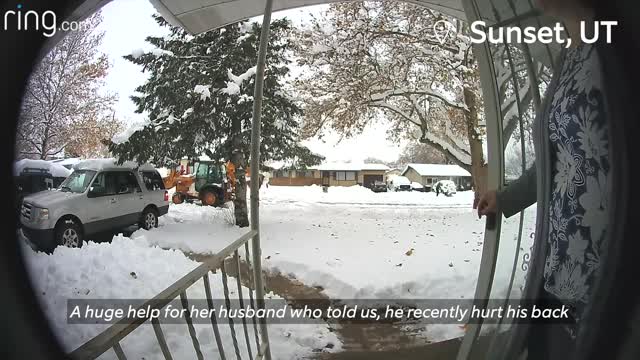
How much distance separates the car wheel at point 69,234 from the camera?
7418 mm

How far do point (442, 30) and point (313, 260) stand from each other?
8.45 meters

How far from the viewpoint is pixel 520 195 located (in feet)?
4.39

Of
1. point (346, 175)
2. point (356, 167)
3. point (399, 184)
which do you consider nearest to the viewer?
point (399, 184)

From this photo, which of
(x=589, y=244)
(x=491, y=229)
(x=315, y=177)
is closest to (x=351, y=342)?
(x=491, y=229)

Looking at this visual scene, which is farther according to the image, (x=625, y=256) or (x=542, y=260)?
(x=542, y=260)

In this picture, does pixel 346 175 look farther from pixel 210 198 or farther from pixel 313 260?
pixel 313 260

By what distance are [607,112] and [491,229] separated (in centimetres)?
110

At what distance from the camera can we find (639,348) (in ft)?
2.37

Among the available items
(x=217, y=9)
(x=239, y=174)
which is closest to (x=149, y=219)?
(x=239, y=174)

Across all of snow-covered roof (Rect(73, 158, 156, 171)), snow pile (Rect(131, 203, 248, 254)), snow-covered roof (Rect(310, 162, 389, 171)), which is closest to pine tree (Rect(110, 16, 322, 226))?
snow-covered roof (Rect(73, 158, 156, 171))

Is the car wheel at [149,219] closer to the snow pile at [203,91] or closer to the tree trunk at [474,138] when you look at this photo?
the snow pile at [203,91]

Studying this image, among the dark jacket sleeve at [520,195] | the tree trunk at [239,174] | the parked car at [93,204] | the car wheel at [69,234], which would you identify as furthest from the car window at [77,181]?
the dark jacket sleeve at [520,195]

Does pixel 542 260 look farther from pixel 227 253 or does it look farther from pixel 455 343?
pixel 455 343

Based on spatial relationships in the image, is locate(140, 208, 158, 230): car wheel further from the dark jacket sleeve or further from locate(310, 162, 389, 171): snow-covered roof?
locate(310, 162, 389, 171): snow-covered roof
